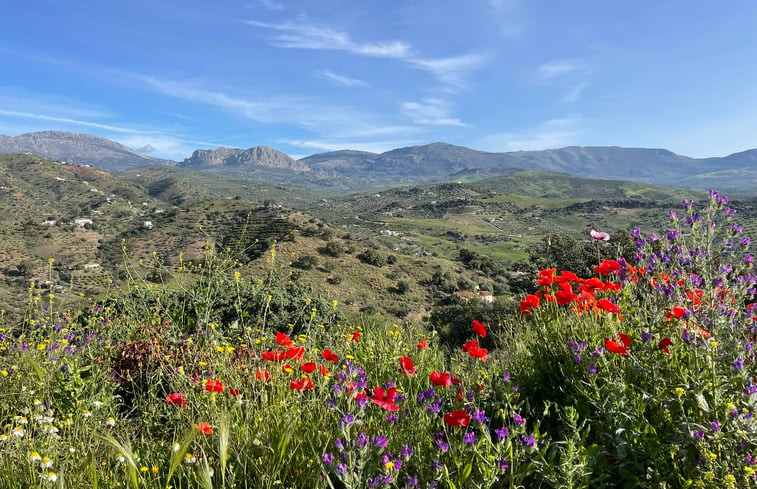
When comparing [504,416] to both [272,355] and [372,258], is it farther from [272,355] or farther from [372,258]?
[372,258]

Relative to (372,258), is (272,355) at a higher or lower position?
higher

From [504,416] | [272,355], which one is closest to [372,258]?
[272,355]

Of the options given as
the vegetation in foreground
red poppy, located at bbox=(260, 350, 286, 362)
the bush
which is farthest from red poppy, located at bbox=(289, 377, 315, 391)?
the bush

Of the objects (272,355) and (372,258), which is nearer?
(272,355)

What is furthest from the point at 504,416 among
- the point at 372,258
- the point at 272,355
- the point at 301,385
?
the point at 372,258

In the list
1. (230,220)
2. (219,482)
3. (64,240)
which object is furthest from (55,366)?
(64,240)

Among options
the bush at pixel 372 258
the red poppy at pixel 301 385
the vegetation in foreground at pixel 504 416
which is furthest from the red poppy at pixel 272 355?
the bush at pixel 372 258

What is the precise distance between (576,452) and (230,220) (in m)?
78.5

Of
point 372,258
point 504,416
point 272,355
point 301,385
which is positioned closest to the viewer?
point 504,416

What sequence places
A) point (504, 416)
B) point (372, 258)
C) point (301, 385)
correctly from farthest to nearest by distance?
point (372, 258) → point (301, 385) → point (504, 416)

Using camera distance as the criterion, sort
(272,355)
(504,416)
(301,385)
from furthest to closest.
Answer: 1. (272,355)
2. (301,385)
3. (504,416)

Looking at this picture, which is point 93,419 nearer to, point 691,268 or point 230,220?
point 691,268

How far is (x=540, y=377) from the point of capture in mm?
3359

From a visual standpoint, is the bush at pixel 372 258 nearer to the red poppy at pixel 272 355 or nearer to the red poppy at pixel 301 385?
the red poppy at pixel 272 355
